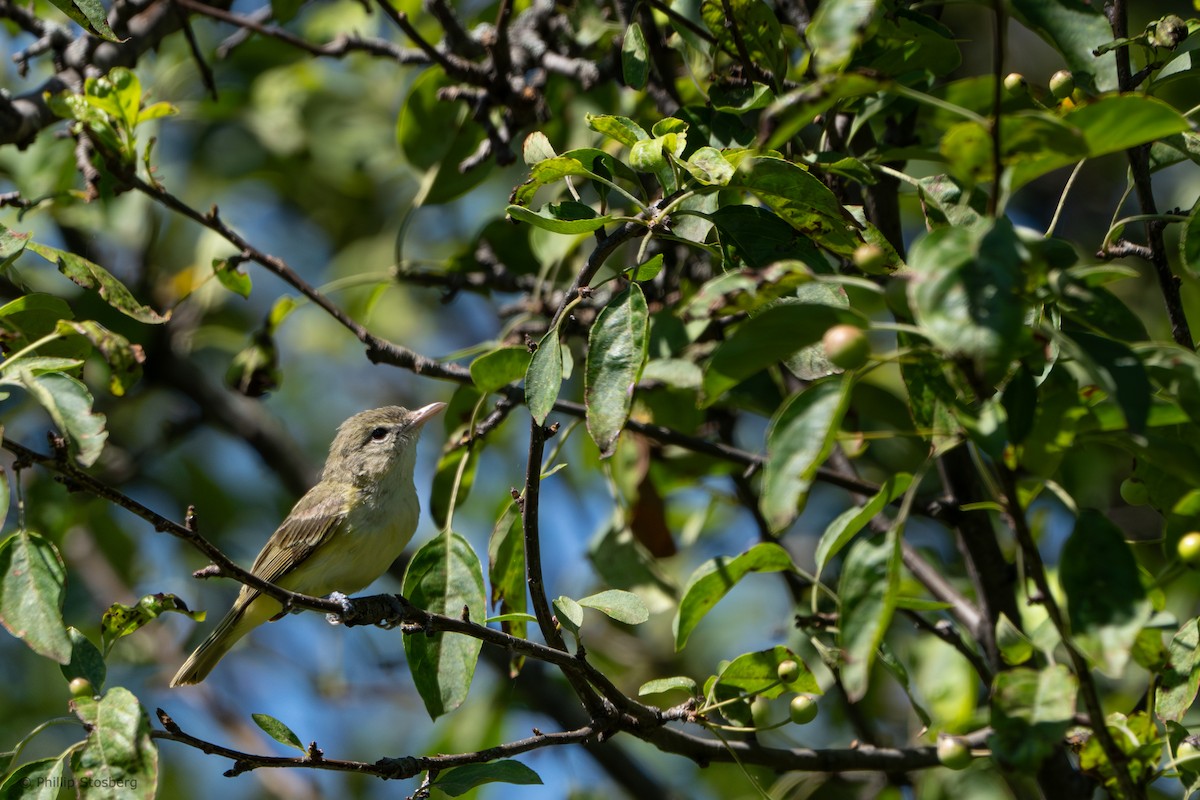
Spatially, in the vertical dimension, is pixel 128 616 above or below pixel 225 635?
above

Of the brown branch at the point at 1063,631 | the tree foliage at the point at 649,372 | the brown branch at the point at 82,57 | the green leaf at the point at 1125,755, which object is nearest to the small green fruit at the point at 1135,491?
the tree foliage at the point at 649,372

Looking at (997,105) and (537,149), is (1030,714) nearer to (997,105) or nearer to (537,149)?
(997,105)

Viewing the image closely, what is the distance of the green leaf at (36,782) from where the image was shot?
234 cm

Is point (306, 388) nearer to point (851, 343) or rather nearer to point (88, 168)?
point (88, 168)

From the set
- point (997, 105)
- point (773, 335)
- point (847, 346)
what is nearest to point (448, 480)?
point (773, 335)

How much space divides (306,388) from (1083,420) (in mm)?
7147

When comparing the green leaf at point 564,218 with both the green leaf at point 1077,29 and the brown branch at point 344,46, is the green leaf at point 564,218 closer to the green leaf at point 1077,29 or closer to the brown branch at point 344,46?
the green leaf at point 1077,29

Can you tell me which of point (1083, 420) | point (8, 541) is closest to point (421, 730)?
point (8, 541)

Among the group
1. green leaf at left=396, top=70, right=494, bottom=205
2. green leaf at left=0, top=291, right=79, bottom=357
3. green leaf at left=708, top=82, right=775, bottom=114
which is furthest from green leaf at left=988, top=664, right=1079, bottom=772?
green leaf at left=396, top=70, right=494, bottom=205

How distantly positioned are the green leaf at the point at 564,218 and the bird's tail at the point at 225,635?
8.05 ft

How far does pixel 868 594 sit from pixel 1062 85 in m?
1.59

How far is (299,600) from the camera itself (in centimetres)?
253

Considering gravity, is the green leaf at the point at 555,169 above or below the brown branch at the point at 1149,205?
above

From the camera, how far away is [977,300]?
1567 millimetres
